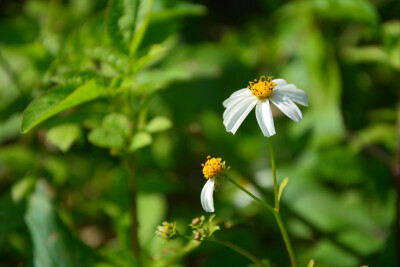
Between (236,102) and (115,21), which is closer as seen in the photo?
(236,102)

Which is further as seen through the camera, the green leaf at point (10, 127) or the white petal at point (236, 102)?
the green leaf at point (10, 127)

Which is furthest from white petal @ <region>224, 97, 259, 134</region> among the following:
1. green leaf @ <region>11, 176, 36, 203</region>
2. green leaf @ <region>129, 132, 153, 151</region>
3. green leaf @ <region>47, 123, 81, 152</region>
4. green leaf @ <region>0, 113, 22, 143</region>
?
green leaf @ <region>0, 113, 22, 143</region>

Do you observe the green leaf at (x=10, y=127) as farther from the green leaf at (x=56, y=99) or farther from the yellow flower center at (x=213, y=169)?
the yellow flower center at (x=213, y=169)

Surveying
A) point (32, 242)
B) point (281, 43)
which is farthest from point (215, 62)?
point (32, 242)

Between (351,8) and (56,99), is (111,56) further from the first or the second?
(351,8)

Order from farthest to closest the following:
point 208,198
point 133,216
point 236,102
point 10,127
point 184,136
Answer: point 184,136
point 10,127
point 133,216
point 236,102
point 208,198

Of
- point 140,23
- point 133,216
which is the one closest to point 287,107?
point 140,23

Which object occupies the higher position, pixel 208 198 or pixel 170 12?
pixel 170 12

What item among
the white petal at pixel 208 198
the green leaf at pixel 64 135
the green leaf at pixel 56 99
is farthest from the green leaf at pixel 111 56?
the white petal at pixel 208 198

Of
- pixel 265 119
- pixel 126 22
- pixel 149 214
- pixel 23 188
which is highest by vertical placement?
pixel 126 22
